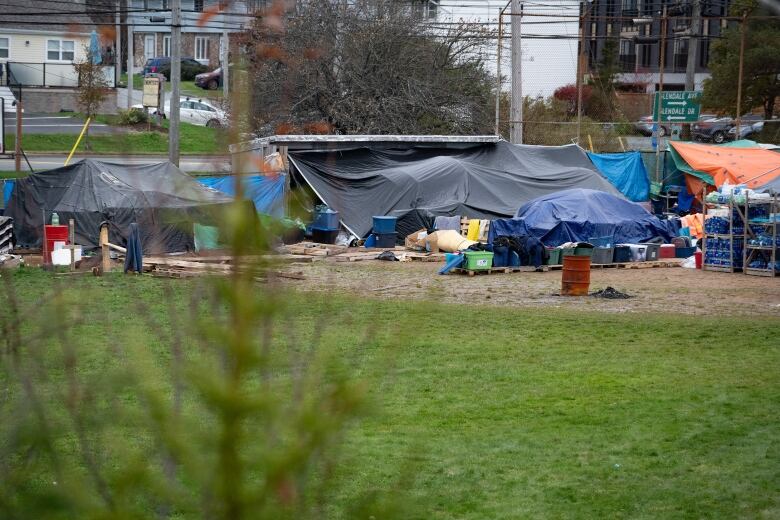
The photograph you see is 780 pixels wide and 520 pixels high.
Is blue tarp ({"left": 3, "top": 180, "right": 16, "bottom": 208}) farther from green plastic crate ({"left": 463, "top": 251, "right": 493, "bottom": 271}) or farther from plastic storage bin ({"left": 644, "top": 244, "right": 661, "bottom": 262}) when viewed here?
plastic storage bin ({"left": 644, "top": 244, "right": 661, "bottom": 262})

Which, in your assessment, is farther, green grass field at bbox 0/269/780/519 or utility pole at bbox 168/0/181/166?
utility pole at bbox 168/0/181/166

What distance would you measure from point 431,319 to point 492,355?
9.30 ft

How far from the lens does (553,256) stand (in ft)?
70.8

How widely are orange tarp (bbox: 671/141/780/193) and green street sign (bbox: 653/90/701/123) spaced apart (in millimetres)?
1756

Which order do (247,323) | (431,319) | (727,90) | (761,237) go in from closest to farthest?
1. (247,323)
2. (431,319)
3. (761,237)
4. (727,90)

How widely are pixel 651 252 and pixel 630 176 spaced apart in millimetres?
8421

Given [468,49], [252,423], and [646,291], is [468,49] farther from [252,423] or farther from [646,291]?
[252,423]

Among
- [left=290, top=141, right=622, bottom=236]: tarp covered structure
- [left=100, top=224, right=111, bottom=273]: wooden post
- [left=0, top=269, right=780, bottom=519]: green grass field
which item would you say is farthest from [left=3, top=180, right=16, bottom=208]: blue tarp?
[left=0, top=269, right=780, bottom=519]: green grass field

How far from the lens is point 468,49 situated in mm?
37219

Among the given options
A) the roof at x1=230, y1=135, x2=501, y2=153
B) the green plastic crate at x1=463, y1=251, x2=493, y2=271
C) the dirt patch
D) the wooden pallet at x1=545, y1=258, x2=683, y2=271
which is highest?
the roof at x1=230, y1=135, x2=501, y2=153

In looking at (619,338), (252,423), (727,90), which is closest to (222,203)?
(252,423)

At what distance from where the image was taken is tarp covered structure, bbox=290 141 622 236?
83.3ft

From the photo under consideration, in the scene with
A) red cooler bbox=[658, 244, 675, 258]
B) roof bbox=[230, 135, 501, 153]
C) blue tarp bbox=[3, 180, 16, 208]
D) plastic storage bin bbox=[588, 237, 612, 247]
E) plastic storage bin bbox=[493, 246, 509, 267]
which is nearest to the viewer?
plastic storage bin bbox=[493, 246, 509, 267]

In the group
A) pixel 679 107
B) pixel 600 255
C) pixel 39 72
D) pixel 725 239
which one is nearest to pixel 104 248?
pixel 600 255
